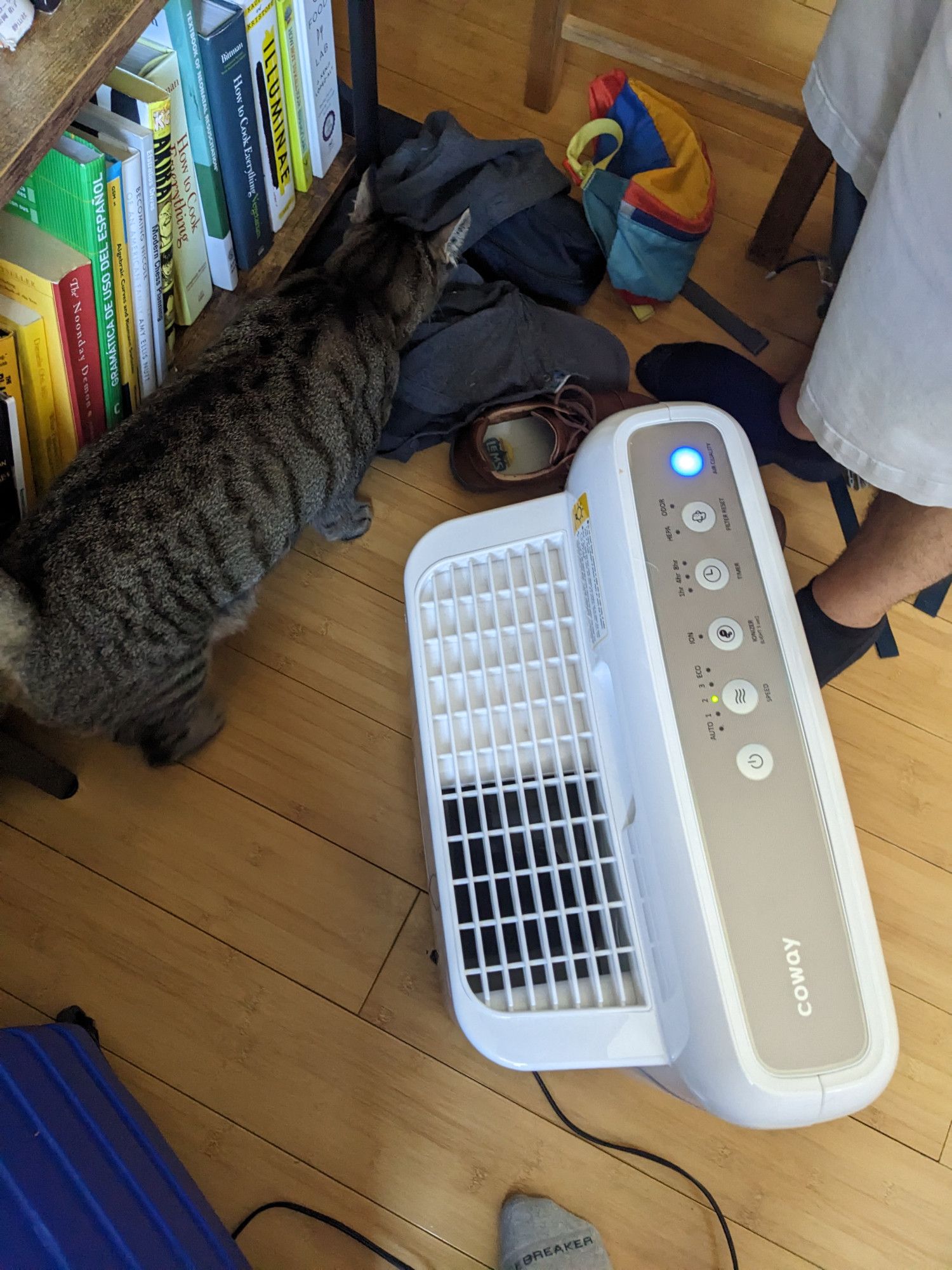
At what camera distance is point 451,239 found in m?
1.14

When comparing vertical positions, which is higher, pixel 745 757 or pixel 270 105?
pixel 270 105

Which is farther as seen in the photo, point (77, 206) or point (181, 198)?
point (181, 198)

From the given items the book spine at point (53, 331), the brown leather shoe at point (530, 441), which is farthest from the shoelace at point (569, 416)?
the book spine at point (53, 331)

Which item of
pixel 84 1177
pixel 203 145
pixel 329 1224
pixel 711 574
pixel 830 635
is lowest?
pixel 329 1224

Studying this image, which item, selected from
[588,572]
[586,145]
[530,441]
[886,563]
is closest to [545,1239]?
[588,572]

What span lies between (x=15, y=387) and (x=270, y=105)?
45 cm

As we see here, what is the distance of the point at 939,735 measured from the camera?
113cm

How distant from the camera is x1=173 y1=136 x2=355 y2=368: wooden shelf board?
1081 millimetres

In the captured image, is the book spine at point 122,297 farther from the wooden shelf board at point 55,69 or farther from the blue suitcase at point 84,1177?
the blue suitcase at point 84,1177

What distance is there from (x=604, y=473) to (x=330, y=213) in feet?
2.19

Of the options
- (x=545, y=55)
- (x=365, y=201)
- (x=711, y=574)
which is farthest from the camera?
(x=545, y=55)

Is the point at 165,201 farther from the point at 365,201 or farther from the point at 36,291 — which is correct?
the point at 365,201

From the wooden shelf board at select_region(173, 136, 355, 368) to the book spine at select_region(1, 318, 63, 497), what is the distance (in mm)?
197

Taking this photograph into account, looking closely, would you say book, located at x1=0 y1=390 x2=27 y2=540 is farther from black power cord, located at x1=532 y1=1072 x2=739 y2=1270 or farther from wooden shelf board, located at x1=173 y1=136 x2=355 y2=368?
black power cord, located at x1=532 y1=1072 x2=739 y2=1270
